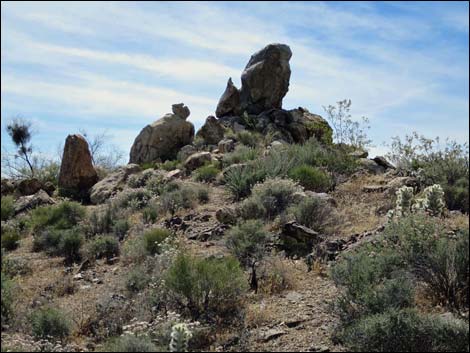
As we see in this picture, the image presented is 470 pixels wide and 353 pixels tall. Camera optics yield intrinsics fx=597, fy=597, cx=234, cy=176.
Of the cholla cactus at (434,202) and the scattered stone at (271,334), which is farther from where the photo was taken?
the cholla cactus at (434,202)

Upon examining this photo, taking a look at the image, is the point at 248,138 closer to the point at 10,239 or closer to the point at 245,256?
the point at 10,239

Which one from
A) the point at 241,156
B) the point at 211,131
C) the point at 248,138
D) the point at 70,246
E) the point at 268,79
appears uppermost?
the point at 268,79

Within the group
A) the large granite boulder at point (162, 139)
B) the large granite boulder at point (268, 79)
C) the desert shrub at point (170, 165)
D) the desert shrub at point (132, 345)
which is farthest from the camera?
the large granite boulder at point (268, 79)

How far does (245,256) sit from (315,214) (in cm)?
251

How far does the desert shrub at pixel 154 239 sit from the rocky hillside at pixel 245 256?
0.04 meters

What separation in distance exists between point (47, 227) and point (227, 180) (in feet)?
15.8

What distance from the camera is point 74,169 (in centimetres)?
1834

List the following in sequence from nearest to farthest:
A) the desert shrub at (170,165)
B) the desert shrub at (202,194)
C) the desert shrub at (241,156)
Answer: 1. the desert shrub at (202,194)
2. the desert shrub at (241,156)
3. the desert shrub at (170,165)

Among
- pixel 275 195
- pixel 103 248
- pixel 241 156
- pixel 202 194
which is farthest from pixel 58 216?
pixel 241 156

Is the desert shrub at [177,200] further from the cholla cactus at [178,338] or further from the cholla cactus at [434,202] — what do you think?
the cholla cactus at [178,338]

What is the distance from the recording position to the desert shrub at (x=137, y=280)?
8.62 m

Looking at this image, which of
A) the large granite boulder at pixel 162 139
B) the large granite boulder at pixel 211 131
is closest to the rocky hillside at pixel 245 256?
the large granite boulder at pixel 162 139

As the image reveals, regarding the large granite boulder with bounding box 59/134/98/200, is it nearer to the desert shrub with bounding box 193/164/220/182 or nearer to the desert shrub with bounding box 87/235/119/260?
the desert shrub with bounding box 193/164/220/182

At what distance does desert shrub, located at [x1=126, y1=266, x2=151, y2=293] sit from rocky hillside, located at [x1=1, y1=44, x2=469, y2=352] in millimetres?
20
